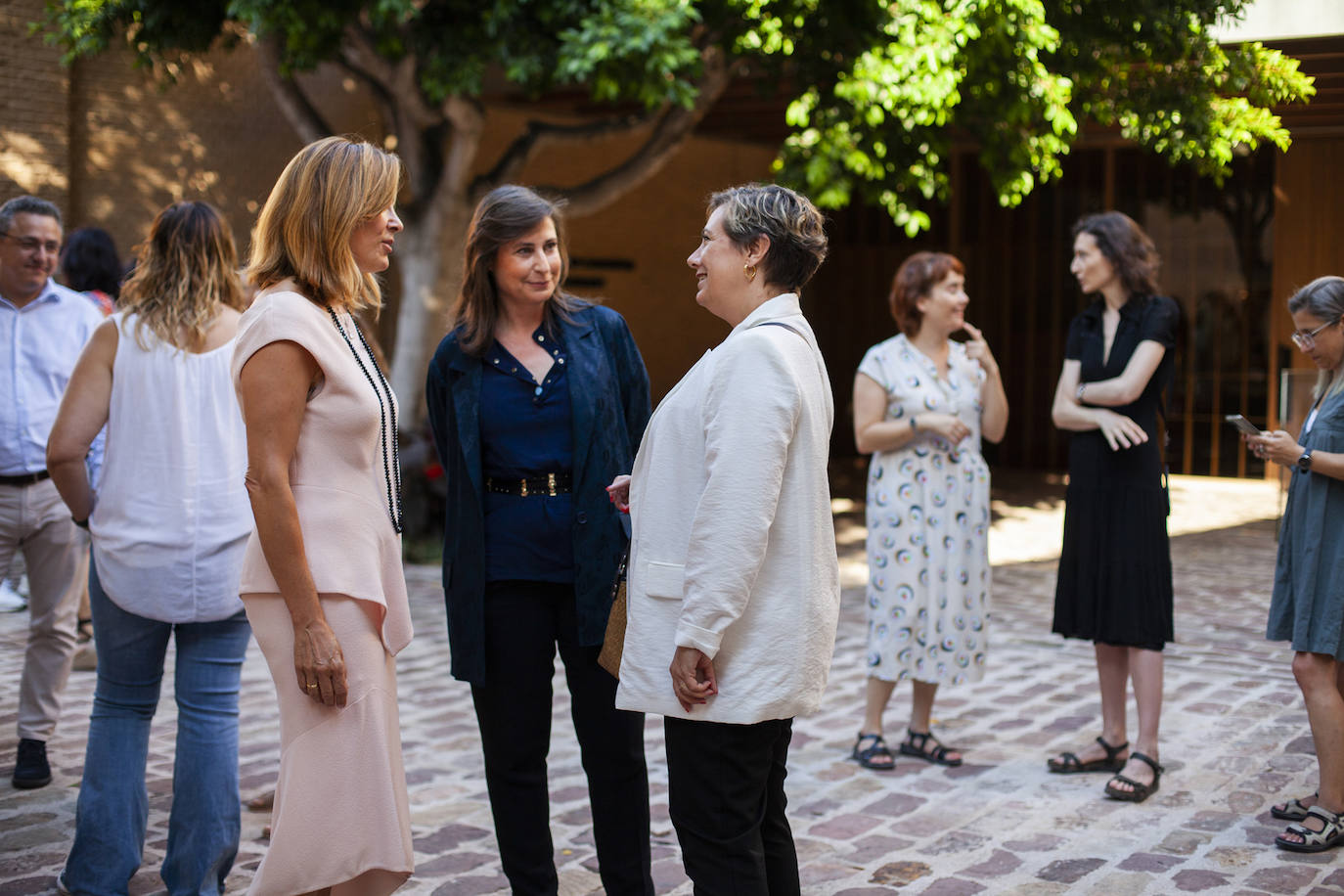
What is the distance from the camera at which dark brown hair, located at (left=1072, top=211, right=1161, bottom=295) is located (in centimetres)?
555

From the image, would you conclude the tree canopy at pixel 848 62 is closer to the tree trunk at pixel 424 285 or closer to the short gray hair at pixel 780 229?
the tree trunk at pixel 424 285

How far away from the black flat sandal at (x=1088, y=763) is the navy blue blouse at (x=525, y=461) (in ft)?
A: 9.26

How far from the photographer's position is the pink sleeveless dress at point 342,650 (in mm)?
3061

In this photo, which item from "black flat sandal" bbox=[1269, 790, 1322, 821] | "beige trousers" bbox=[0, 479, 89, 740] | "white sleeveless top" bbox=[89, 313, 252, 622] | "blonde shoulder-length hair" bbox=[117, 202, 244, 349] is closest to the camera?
"white sleeveless top" bbox=[89, 313, 252, 622]

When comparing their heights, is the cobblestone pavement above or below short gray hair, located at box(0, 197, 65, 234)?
below

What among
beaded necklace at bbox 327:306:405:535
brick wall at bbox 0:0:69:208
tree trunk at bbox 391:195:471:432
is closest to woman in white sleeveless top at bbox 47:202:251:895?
beaded necklace at bbox 327:306:405:535

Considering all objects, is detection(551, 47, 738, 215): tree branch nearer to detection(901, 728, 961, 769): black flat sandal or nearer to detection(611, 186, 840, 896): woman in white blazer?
detection(901, 728, 961, 769): black flat sandal

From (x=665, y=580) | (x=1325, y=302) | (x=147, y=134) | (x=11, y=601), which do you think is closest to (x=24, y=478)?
(x=665, y=580)

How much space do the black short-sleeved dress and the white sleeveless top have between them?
3236 mm

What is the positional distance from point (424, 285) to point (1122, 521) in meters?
8.29

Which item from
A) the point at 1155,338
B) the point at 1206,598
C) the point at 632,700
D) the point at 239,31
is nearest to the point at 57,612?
the point at 632,700

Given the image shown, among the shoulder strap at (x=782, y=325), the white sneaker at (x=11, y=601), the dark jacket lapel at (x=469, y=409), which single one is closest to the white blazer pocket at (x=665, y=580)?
the shoulder strap at (x=782, y=325)

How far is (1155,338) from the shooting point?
214 inches

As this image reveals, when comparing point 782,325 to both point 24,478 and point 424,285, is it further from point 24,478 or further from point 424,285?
point 424,285
